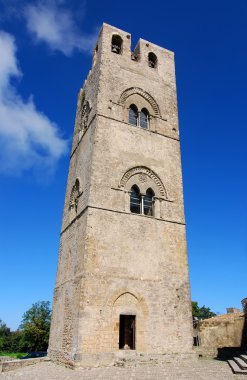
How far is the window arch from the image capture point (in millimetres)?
14156

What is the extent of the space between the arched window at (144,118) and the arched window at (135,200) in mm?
3831

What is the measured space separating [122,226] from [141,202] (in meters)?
1.79

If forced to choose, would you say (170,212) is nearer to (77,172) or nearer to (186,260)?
(186,260)

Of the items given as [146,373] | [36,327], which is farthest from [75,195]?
[36,327]

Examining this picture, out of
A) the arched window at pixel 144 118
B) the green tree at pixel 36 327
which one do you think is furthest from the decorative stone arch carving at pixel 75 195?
the green tree at pixel 36 327

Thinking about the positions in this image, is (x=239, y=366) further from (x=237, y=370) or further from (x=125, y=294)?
(x=125, y=294)

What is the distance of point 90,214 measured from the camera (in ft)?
41.2

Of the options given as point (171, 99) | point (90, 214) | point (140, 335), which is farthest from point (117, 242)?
point (171, 99)

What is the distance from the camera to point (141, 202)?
1427 cm

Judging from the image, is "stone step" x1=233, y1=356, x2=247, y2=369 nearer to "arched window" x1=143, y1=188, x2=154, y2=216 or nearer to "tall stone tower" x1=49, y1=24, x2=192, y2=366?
"tall stone tower" x1=49, y1=24, x2=192, y2=366

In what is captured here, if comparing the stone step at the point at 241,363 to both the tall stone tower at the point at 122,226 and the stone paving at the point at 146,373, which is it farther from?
the tall stone tower at the point at 122,226

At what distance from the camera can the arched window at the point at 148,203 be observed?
568 inches

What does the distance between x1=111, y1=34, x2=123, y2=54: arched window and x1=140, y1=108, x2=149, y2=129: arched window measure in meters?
4.03

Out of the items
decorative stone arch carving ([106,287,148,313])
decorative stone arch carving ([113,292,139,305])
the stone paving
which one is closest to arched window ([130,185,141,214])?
decorative stone arch carving ([106,287,148,313])
